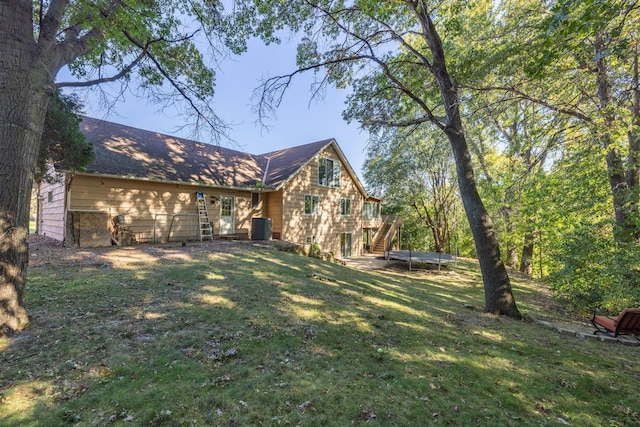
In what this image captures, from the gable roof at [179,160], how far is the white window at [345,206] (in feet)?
6.08

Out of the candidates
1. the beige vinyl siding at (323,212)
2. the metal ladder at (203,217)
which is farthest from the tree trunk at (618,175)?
the metal ladder at (203,217)

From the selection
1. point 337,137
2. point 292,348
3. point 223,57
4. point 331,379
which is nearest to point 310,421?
point 331,379

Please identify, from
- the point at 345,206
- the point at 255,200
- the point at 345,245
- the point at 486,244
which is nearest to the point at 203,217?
the point at 255,200

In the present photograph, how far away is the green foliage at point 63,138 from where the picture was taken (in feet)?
25.9

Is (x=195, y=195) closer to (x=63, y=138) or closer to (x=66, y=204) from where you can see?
(x=66, y=204)

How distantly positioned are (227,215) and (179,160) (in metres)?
3.65

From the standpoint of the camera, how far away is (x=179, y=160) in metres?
13.9

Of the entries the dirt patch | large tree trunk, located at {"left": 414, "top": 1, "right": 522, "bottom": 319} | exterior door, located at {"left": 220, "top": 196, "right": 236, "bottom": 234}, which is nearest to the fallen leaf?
large tree trunk, located at {"left": 414, "top": 1, "right": 522, "bottom": 319}

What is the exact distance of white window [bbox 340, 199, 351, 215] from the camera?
19094mm

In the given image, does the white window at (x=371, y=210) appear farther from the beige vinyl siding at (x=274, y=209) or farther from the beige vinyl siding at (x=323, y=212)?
the beige vinyl siding at (x=274, y=209)

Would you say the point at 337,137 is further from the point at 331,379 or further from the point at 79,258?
the point at 331,379

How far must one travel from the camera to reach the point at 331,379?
3.09 m

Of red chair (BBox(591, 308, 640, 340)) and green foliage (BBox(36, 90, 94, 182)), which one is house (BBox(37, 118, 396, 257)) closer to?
green foliage (BBox(36, 90, 94, 182))

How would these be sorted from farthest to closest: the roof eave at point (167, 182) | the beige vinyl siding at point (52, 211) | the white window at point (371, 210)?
the white window at point (371, 210)
the beige vinyl siding at point (52, 211)
the roof eave at point (167, 182)
